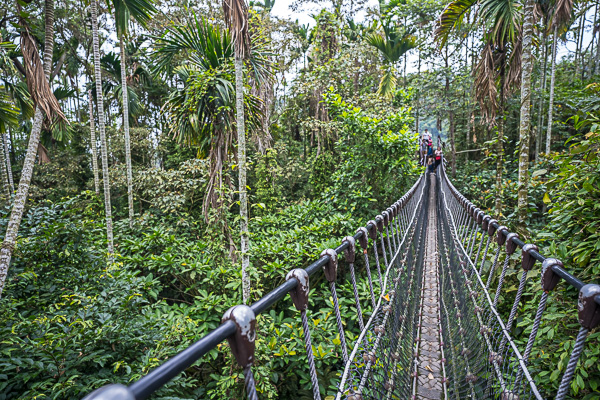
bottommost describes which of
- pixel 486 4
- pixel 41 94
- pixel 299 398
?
pixel 299 398

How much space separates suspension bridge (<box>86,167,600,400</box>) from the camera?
460 mm

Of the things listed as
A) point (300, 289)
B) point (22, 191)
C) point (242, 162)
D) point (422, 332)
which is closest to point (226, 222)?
point (242, 162)

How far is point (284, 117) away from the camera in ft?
30.9

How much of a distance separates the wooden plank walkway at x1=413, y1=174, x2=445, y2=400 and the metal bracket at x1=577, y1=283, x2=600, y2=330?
3.71 ft

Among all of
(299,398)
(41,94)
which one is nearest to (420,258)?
(299,398)

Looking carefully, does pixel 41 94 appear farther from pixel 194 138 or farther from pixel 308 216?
pixel 308 216

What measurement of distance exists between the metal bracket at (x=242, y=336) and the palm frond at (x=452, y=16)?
4.77m

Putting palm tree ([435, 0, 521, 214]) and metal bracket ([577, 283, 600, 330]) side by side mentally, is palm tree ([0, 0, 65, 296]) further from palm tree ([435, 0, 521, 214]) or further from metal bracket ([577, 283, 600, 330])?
palm tree ([435, 0, 521, 214])

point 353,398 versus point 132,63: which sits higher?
point 132,63

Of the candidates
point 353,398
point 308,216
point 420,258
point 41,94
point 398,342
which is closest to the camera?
point 353,398

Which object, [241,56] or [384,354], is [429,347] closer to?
[384,354]

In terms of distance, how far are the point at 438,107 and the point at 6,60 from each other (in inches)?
430

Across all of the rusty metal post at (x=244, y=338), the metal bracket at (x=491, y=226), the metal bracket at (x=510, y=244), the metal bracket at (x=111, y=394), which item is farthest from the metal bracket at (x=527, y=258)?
the metal bracket at (x=111, y=394)

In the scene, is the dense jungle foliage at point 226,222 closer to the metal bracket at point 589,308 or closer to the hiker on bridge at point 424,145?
the metal bracket at point 589,308
